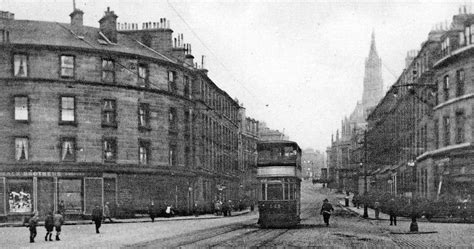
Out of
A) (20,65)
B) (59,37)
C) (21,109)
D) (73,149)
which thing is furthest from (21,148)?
(59,37)

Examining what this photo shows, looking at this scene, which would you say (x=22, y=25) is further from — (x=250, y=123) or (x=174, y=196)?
(x=250, y=123)

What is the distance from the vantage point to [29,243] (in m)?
23.5

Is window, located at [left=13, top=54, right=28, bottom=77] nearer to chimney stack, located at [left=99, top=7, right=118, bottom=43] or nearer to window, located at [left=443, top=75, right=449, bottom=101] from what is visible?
chimney stack, located at [left=99, top=7, right=118, bottom=43]

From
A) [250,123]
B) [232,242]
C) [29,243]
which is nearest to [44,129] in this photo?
[29,243]

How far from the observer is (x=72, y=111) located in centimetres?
4462

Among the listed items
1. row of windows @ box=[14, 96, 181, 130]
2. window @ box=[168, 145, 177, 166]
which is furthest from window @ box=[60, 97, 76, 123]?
window @ box=[168, 145, 177, 166]

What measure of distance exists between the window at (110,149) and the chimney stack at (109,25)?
7.93 metres

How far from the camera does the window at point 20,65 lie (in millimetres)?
43500

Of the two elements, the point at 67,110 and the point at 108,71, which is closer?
the point at 67,110

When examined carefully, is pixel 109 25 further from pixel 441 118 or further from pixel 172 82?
pixel 441 118

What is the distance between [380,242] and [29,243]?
41.9ft

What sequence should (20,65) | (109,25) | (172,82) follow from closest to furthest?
1. (20,65)
2. (109,25)
3. (172,82)

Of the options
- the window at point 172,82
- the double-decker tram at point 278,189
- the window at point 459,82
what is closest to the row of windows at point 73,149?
Answer: the window at point 172,82

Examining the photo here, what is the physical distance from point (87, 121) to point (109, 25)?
8289 millimetres
